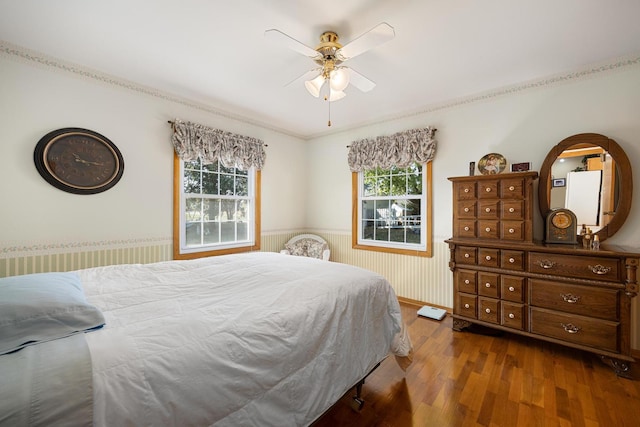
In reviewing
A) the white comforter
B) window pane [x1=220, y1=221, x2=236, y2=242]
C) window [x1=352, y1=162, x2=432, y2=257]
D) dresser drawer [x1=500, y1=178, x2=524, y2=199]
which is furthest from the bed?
window [x1=352, y1=162, x2=432, y2=257]

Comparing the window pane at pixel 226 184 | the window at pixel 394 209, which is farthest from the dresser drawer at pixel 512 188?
the window pane at pixel 226 184

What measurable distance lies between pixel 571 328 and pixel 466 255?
94 cm

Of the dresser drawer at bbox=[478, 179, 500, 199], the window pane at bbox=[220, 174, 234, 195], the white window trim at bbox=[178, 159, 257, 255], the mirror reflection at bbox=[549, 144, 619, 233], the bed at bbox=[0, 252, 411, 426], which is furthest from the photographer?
the window pane at bbox=[220, 174, 234, 195]

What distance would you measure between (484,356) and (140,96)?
4207 millimetres

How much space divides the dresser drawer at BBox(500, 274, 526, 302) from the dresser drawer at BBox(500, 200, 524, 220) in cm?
57

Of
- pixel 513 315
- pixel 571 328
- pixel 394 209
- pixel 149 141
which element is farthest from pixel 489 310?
pixel 149 141

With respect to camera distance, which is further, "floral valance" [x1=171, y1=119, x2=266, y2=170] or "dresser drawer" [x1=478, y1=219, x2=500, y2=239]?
"floral valance" [x1=171, y1=119, x2=266, y2=170]

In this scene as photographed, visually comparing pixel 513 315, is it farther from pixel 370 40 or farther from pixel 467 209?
pixel 370 40

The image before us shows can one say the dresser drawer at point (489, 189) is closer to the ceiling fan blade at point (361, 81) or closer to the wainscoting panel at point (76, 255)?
the ceiling fan blade at point (361, 81)

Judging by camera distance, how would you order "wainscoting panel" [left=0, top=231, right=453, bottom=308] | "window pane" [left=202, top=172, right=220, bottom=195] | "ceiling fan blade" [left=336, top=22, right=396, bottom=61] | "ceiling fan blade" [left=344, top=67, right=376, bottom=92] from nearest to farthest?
"ceiling fan blade" [left=336, top=22, right=396, bottom=61]
"ceiling fan blade" [left=344, top=67, right=376, bottom=92]
"wainscoting panel" [left=0, top=231, right=453, bottom=308]
"window pane" [left=202, top=172, right=220, bottom=195]

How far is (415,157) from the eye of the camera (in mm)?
3418

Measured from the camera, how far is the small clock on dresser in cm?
240

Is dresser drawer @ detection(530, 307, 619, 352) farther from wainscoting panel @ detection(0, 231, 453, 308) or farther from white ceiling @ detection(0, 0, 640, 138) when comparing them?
white ceiling @ detection(0, 0, 640, 138)

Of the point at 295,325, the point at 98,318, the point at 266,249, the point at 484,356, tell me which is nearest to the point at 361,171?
the point at 266,249
